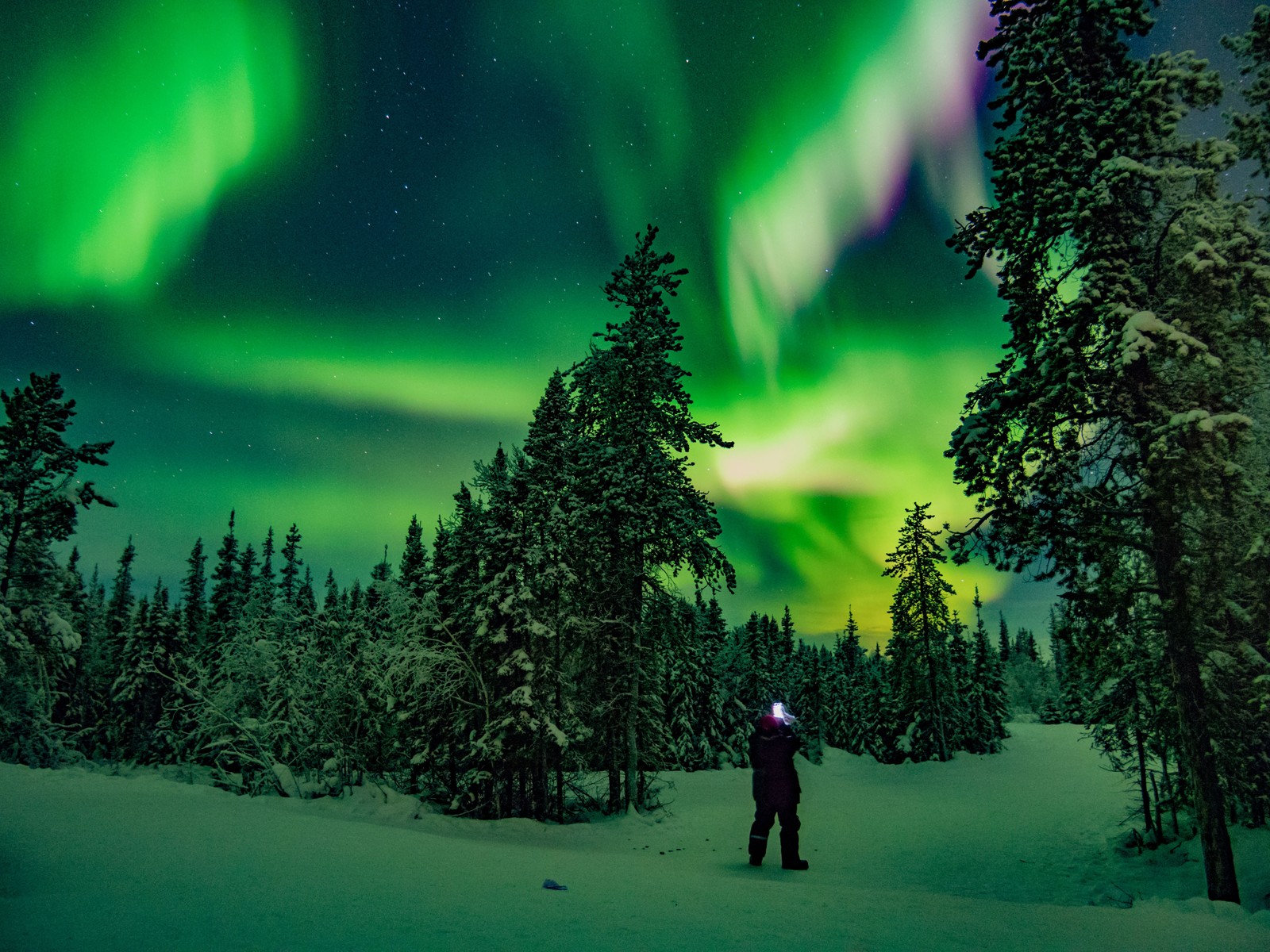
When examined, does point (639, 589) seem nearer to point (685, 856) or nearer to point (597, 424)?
point (597, 424)

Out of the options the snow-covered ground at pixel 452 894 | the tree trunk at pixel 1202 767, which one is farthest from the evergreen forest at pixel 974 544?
the snow-covered ground at pixel 452 894

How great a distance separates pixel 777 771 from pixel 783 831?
96cm

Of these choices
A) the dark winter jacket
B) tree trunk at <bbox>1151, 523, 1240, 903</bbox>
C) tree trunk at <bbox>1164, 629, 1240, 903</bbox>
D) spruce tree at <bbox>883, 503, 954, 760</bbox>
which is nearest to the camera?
tree trunk at <bbox>1164, 629, 1240, 903</bbox>

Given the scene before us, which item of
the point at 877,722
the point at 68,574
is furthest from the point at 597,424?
the point at 877,722

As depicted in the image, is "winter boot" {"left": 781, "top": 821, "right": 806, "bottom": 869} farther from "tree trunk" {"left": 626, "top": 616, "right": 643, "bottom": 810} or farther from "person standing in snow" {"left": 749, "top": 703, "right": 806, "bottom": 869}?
"tree trunk" {"left": 626, "top": 616, "right": 643, "bottom": 810}

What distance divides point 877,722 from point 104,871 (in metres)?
60.0

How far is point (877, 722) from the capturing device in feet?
187

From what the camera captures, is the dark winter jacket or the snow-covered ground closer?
the snow-covered ground

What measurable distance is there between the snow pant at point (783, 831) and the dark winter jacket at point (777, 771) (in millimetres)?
101

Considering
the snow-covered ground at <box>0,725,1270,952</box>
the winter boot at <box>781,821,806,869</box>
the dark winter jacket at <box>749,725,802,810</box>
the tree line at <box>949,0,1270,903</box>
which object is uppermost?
the tree line at <box>949,0,1270,903</box>

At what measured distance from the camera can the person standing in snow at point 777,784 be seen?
9.37 meters

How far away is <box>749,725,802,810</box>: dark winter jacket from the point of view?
30.7ft

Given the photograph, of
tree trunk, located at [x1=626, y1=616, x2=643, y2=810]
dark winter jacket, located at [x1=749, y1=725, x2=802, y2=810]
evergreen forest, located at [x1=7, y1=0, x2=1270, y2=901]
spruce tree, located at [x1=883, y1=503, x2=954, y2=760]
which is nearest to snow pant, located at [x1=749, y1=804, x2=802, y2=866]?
dark winter jacket, located at [x1=749, y1=725, x2=802, y2=810]

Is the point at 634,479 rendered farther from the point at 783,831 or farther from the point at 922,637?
the point at 922,637
